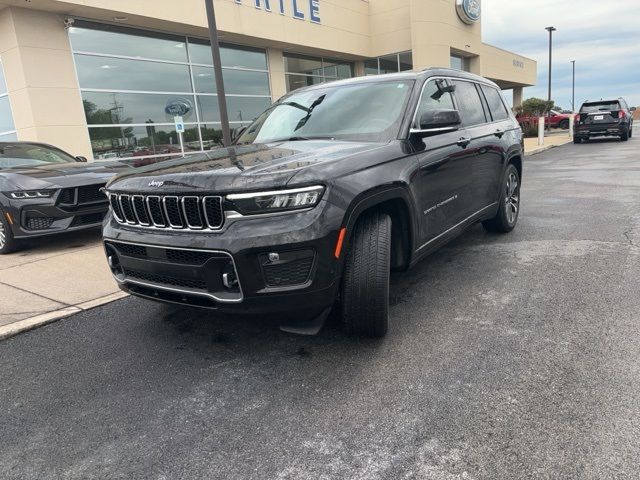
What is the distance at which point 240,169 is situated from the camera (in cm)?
291

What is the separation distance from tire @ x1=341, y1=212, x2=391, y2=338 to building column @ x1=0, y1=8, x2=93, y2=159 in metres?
11.5

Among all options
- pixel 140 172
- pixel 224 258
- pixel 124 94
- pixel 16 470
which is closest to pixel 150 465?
pixel 16 470

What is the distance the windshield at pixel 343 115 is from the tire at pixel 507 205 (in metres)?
2.23

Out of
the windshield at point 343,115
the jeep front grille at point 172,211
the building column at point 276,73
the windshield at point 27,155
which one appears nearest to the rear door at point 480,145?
the windshield at point 343,115

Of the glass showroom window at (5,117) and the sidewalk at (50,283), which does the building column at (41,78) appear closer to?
the glass showroom window at (5,117)

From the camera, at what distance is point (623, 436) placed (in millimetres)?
2273

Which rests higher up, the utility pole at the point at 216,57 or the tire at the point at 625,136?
the utility pole at the point at 216,57

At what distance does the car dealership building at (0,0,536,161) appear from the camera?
12.0 meters

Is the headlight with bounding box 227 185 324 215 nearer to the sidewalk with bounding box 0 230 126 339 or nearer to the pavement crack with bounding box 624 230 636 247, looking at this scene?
the sidewalk with bounding box 0 230 126 339

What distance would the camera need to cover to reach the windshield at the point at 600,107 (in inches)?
854

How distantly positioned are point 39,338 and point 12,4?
10749 mm

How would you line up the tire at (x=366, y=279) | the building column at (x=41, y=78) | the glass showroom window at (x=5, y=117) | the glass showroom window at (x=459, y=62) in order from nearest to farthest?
the tire at (x=366, y=279) → the building column at (x=41, y=78) → the glass showroom window at (x=5, y=117) → the glass showroom window at (x=459, y=62)

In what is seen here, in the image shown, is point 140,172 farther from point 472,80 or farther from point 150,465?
point 472,80

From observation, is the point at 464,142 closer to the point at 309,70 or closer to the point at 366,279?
the point at 366,279
